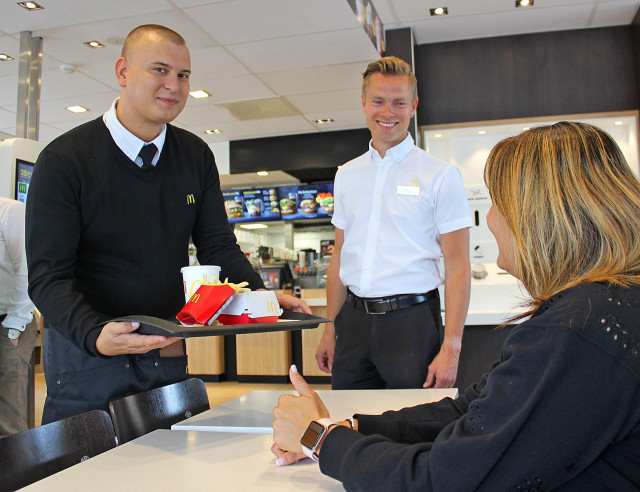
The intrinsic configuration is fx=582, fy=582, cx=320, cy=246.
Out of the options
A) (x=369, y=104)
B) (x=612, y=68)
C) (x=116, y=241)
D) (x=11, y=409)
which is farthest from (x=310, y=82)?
(x=116, y=241)

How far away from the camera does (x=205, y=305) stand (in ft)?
4.26

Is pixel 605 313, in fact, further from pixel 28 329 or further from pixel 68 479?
pixel 28 329

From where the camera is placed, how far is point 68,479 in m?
0.99

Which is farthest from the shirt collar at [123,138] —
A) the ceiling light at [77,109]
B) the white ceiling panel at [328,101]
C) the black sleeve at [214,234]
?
the ceiling light at [77,109]

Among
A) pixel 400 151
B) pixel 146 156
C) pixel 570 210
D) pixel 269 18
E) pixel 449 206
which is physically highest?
pixel 269 18

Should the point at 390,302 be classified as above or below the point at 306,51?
below

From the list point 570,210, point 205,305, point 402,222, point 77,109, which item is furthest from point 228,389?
point 570,210

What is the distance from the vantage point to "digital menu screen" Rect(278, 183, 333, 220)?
8547mm

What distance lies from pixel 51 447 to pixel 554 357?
0.98 m

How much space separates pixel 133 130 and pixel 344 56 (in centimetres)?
388

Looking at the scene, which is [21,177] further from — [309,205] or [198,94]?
[309,205]

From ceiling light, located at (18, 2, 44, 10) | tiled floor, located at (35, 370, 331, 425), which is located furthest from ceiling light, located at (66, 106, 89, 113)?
tiled floor, located at (35, 370, 331, 425)

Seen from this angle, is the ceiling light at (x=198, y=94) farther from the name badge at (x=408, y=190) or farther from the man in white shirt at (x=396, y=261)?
the name badge at (x=408, y=190)

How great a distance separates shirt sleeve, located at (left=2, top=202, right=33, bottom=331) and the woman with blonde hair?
8.01 feet
